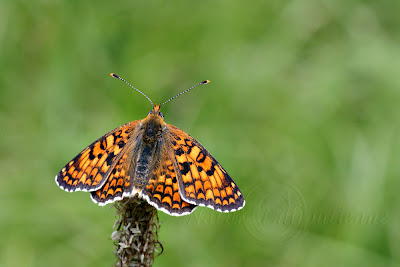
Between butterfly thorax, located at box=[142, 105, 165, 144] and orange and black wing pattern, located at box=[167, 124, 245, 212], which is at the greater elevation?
butterfly thorax, located at box=[142, 105, 165, 144]

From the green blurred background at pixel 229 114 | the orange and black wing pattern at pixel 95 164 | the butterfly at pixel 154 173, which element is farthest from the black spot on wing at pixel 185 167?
the green blurred background at pixel 229 114

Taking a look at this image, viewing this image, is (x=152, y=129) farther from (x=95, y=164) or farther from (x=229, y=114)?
Result: (x=229, y=114)

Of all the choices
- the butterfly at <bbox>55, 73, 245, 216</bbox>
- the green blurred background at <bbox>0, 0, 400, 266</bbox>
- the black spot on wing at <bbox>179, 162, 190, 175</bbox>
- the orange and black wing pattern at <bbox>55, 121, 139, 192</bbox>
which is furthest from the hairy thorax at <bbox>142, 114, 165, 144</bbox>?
the green blurred background at <bbox>0, 0, 400, 266</bbox>

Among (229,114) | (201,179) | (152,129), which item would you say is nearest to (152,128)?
(152,129)

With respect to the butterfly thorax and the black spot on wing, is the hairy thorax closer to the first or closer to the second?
the butterfly thorax

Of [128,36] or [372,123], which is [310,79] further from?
[128,36]

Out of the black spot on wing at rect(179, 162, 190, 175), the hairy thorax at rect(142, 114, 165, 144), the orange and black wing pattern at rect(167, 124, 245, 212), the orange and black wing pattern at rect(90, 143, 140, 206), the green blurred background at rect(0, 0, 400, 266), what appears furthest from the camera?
the green blurred background at rect(0, 0, 400, 266)

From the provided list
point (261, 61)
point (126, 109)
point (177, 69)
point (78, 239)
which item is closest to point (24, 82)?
point (126, 109)
